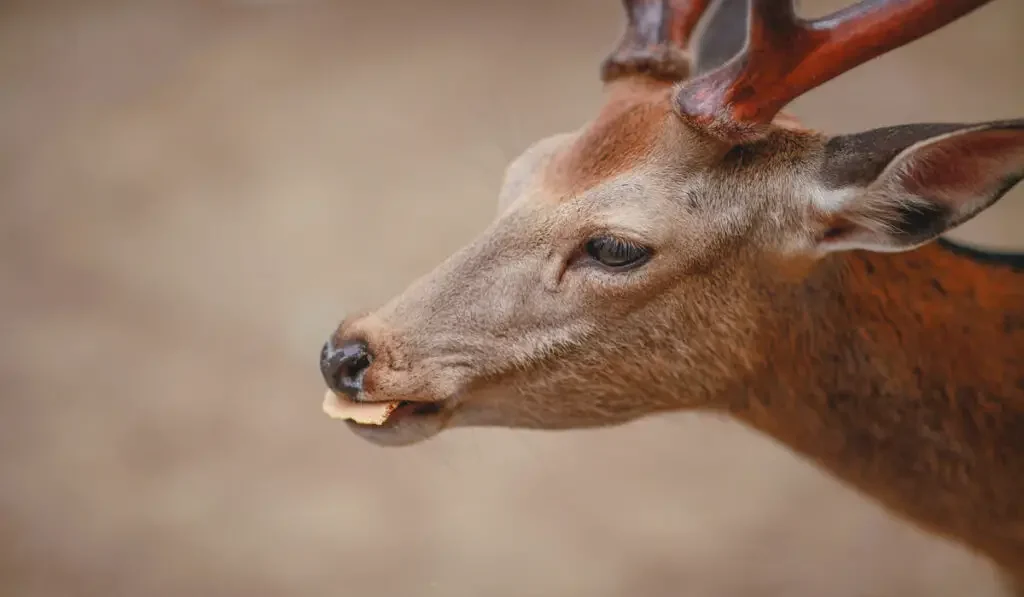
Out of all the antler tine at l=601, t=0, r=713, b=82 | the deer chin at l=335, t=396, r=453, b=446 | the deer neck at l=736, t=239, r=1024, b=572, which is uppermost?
the antler tine at l=601, t=0, r=713, b=82

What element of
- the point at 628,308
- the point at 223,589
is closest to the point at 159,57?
the point at 223,589

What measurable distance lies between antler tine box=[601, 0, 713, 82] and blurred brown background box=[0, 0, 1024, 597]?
51 centimetres

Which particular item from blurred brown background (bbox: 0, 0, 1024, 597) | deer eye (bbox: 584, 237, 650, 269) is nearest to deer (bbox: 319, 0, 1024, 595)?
deer eye (bbox: 584, 237, 650, 269)

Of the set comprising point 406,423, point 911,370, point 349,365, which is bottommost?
point 911,370

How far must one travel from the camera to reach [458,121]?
4.50m

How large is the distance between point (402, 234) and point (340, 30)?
5.59 feet

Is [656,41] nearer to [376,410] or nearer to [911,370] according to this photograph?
[911,370]

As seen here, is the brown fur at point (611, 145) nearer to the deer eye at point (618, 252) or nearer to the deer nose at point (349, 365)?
the deer eye at point (618, 252)

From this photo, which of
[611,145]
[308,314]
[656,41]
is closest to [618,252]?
[611,145]

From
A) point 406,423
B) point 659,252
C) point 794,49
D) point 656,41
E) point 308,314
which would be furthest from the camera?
point 308,314

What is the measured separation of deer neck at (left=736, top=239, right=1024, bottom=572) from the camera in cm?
177

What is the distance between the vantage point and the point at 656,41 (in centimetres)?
198

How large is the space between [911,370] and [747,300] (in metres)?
0.37

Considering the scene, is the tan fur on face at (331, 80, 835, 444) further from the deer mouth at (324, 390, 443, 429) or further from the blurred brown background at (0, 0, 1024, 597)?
the blurred brown background at (0, 0, 1024, 597)
